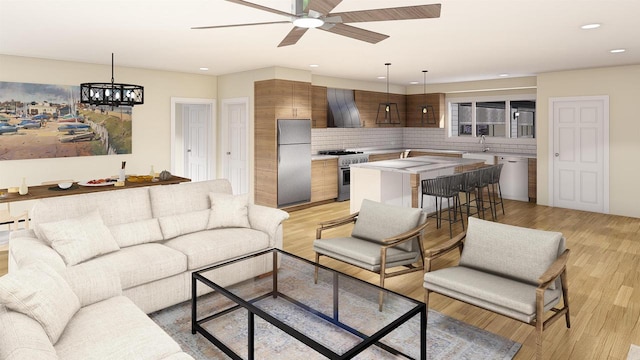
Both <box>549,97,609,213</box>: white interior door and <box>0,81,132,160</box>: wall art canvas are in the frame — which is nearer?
<box>0,81,132,160</box>: wall art canvas

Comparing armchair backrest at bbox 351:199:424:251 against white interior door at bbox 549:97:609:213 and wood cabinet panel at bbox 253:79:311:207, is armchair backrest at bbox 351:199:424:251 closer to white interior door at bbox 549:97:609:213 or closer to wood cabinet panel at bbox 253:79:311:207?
wood cabinet panel at bbox 253:79:311:207

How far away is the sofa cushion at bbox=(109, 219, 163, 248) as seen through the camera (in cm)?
354

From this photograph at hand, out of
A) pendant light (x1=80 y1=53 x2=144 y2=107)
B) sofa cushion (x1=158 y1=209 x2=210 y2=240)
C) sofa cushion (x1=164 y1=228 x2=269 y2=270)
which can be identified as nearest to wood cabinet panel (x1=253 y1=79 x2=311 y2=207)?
pendant light (x1=80 y1=53 x2=144 y2=107)

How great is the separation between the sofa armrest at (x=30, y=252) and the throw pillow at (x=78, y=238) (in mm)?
69

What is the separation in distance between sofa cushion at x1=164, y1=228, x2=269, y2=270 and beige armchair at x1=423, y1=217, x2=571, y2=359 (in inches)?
66.0

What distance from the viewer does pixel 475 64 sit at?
6.74m

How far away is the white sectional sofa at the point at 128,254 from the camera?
6.43 feet

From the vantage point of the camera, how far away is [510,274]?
2947mm

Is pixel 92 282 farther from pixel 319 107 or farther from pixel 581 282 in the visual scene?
pixel 319 107

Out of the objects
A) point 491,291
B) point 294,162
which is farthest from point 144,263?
point 294,162

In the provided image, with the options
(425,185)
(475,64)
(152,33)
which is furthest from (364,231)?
(475,64)

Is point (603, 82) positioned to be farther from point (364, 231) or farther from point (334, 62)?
point (364, 231)

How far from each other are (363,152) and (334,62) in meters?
2.92

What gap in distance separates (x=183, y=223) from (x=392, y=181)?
11.2 ft
